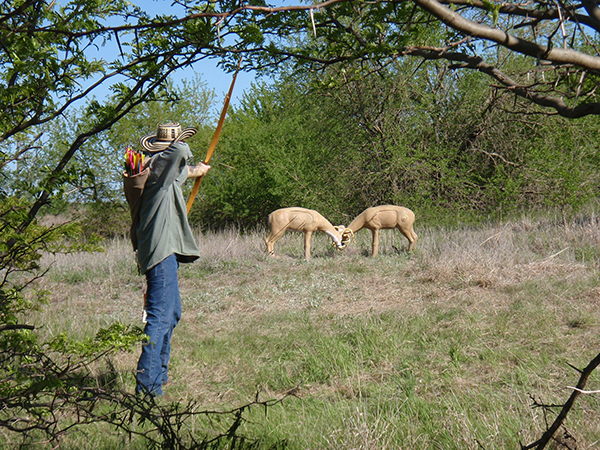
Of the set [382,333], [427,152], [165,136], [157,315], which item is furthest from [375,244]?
[157,315]

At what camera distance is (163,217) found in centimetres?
455

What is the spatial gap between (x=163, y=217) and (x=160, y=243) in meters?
0.21

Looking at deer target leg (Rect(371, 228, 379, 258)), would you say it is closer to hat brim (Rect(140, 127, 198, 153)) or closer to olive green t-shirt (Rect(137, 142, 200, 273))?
olive green t-shirt (Rect(137, 142, 200, 273))

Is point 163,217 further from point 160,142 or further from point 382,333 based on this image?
point 382,333

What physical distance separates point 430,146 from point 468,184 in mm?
1394

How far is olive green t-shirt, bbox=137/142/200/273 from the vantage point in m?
4.39

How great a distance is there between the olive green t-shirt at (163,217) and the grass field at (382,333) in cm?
120

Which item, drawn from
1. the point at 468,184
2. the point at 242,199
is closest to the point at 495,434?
the point at 468,184

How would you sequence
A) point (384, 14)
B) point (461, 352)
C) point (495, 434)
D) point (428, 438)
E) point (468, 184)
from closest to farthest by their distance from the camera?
point (384, 14) < point (495, 434) < point (428, 438) < point (461, 352) < point (468, 184)

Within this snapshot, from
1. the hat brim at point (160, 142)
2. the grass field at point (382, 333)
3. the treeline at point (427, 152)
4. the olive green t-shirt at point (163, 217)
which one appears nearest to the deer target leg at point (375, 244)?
the grass field at point (382, 333)

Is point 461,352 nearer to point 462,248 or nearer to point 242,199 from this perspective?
point 462,248

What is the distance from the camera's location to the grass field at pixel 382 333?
355cm

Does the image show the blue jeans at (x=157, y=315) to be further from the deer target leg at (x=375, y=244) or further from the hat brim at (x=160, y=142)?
the deer target leg at (x=375, y=244)

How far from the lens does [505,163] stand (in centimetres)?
1487
